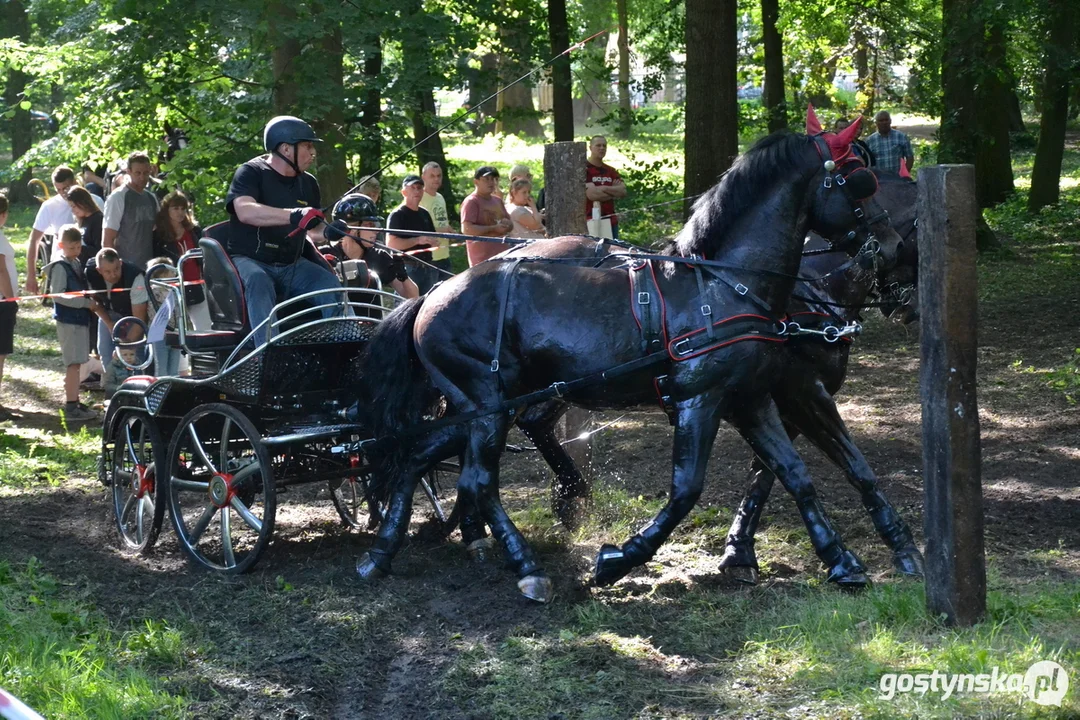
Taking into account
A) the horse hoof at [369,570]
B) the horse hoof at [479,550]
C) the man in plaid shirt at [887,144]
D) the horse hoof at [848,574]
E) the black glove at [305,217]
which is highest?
the man in plaid shirt at [887,144]

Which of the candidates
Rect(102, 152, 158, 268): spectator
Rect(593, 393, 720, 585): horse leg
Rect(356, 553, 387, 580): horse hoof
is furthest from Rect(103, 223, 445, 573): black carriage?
Rect(102, 152, 158, 268): spectator

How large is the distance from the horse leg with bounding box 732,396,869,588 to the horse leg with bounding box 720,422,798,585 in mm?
414

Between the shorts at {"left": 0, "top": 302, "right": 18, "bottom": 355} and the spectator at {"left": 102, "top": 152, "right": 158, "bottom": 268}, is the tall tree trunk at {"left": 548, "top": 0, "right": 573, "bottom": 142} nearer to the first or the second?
the spectator at {"left": 102, "top": 152, "right": 158, "bottom": 268}

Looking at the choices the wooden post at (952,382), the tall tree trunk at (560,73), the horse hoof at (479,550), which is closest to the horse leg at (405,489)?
the horse hoof at (479,550)

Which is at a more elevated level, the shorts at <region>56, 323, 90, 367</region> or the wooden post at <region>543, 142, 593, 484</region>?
the wooden post at <region>543, 142, 593, 484</region>

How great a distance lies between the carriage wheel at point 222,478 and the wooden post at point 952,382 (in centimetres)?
332

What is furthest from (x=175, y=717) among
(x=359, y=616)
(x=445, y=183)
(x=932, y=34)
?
(x=932, y=34)

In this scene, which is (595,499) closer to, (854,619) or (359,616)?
(359,616)

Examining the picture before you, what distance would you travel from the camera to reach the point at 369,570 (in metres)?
6.31

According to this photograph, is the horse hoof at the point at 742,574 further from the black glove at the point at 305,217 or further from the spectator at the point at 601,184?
the spectator at the point at 601,184

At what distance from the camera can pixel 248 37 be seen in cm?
1164

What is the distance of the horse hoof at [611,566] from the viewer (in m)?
5.73

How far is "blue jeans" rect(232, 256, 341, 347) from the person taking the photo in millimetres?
6758

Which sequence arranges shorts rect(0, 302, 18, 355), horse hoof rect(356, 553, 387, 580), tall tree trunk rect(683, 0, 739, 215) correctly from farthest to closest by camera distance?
tall tree trunk rect(683, 0, 739, 215)
shorts rect(0, 302, 18, 355)
horse hoof rect(356, 553, 387, 580)
